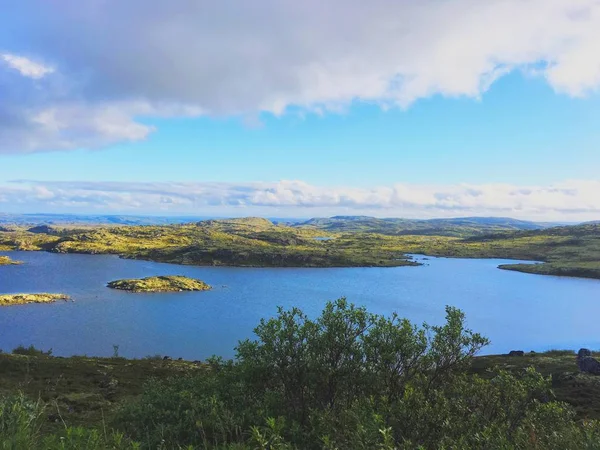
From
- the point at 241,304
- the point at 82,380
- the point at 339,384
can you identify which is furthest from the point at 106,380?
the point at 241,304

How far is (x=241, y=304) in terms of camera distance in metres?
112

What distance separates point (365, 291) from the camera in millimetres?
136875

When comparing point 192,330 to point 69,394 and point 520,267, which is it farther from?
point 520,267

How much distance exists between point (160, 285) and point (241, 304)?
107 ft

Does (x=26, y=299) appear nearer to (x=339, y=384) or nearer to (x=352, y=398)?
(x=339, y=384)

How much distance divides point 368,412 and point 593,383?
38524mm

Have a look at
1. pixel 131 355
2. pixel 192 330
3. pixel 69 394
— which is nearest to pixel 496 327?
pixel 192 330

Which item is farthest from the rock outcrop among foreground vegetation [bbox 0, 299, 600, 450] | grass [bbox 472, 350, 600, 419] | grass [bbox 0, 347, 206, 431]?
grass [bbox 0, 347, 206, 431]

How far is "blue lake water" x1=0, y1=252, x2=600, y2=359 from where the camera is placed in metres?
77.8

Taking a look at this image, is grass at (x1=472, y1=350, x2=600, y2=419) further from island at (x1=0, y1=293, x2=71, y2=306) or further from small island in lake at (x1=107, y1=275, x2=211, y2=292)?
island at (x1=0, y1=293, x2=71, y2=306)

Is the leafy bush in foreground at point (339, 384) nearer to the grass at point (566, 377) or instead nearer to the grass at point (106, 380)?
the grass at point (566, 377)

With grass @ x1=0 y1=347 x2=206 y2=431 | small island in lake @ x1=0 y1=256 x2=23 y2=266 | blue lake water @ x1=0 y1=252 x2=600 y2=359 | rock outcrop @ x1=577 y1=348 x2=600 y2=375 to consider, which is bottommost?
blue lake water @ x1=0 y1=252 x2=600 y2=359

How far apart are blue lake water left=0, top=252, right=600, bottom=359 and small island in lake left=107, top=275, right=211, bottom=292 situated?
5.22m

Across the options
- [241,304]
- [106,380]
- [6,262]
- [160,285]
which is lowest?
[241,304]
